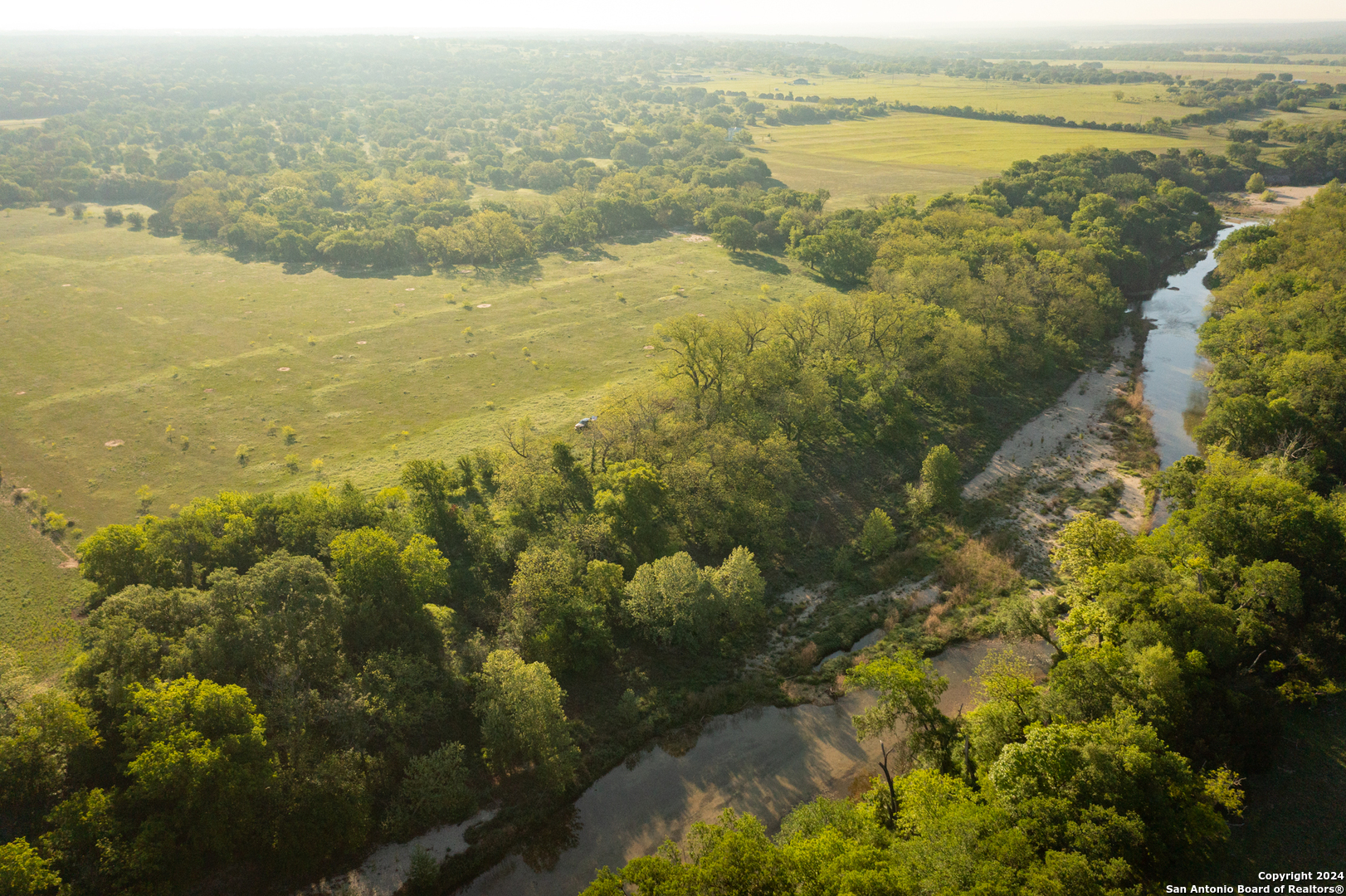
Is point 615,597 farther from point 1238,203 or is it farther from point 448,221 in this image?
point 1238,203

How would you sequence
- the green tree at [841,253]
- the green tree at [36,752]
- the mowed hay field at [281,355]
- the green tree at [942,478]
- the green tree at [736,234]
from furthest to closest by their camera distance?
the green tree at [736,234] < the green tree at [841,253] < the mowed hay field at [281,355] < the green tree at [942,478] < the green tree at [36,752]

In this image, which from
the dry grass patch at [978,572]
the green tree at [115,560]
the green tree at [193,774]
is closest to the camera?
the green tree at [193,774]

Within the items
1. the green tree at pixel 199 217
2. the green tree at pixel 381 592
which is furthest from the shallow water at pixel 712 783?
the green tree at pixel 199 217

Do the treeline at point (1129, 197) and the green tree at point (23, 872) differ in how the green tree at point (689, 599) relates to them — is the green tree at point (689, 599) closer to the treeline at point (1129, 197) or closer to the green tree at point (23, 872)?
the green tree at point (23, 872)

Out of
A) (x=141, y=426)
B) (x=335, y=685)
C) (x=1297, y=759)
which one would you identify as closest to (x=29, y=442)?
(x=141, y=426)

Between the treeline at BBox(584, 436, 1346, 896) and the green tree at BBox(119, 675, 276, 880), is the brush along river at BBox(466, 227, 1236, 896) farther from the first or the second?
the green tree at BBox(119, 675, 276, 880)
